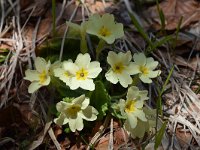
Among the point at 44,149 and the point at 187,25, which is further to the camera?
the point at 187,25

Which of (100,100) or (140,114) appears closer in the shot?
(140,114)

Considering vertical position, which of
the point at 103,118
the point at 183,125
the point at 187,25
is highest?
the point at 187,25

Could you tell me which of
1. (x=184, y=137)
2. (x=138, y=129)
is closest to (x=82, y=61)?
(x=138, y=129)

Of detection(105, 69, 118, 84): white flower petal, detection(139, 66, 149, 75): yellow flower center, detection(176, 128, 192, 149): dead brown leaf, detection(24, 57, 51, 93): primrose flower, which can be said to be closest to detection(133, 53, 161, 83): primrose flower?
detection(139, 66, 149, 75): yellow flower center

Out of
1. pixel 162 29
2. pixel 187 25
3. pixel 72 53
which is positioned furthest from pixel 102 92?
pixel 187 25

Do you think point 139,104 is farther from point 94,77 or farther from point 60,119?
point 60,119

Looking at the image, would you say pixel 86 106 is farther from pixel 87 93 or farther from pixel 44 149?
pixel 44 149

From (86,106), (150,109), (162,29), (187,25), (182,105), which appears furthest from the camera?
(187,25)
